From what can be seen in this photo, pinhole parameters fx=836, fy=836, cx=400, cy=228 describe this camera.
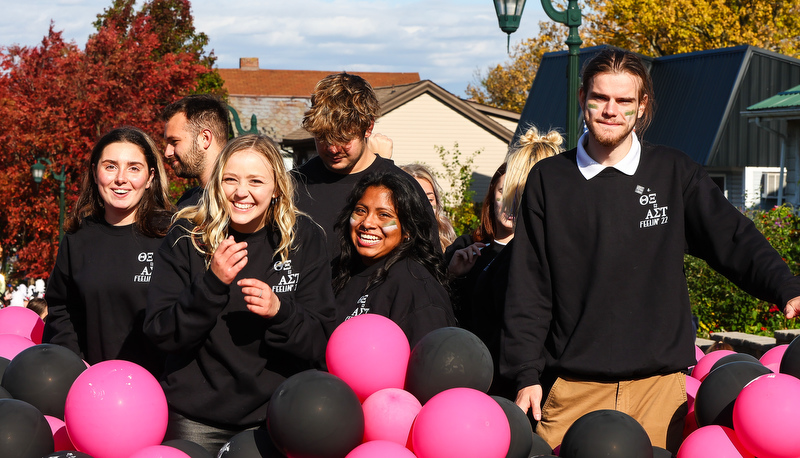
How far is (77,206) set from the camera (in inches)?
178

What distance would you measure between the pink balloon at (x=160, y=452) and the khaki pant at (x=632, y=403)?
1604mm

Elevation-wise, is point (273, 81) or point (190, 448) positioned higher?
point (273, 81)

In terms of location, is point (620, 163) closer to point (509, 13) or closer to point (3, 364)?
point (3, 364)

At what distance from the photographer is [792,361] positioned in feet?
12.1

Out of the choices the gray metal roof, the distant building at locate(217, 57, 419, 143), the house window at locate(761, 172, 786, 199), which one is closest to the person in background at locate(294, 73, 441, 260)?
the gray metal roof

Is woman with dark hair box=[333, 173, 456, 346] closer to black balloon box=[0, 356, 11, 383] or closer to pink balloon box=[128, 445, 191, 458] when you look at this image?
pink balloon box=[128, 445, 191, 458]

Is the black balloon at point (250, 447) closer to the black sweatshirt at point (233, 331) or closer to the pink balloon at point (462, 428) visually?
the black sweatshirt at point (233, 331)

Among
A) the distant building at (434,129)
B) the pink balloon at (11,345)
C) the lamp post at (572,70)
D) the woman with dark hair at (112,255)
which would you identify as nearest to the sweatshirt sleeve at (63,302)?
the woman with dark hair at (112,255)

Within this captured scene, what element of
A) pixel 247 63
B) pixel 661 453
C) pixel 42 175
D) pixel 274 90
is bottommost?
pixel 661 453

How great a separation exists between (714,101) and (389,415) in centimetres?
2131

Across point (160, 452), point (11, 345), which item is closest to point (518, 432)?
point (160, 452)

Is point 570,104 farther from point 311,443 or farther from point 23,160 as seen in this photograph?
point 23,160

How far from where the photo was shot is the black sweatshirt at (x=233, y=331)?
133 inches

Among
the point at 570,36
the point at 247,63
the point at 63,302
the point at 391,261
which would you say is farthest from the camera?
the point at 247,63
